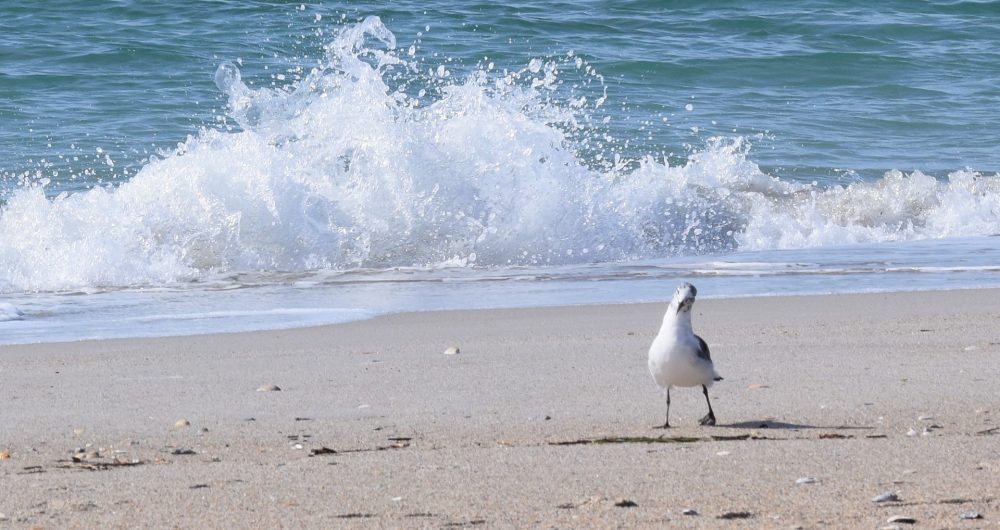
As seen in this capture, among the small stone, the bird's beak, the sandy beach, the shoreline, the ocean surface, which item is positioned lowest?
the ocean surface

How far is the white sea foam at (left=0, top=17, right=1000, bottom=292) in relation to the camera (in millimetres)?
9859

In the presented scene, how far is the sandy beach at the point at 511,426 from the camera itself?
3.16 m

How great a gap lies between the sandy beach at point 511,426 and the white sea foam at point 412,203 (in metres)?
3.35

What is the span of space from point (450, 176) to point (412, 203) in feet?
1.38

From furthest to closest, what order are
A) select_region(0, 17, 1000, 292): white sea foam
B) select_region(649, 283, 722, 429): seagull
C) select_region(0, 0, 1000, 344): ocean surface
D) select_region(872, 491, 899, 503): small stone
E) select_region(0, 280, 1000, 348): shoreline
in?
select_region(0, 17, 1000, 292): white sea foam, select_region(0, 0, 1000, 344): ocean surface, select_region(0, 280, 1000, 348): shoreline, select_region(649, 283, 722, 429): seagull, select_region(872, 491, 899, 503): small stone

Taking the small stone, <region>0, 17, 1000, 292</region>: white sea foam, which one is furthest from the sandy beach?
<region>0, 17, 1000, 292</region>: white sea foam

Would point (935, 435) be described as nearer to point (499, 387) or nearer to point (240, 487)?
point (499, 387)

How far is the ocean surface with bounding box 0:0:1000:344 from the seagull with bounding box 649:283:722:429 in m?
2.78

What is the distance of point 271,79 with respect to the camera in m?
17.0

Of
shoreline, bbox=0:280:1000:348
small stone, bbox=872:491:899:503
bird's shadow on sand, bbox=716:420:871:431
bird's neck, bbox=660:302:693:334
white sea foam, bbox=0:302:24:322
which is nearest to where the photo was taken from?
small stone, bbox=872:491:899:503

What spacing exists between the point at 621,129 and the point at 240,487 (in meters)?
11.8

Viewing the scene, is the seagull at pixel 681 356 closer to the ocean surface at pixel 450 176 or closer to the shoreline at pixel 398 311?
the shoreline at pixel 398 311

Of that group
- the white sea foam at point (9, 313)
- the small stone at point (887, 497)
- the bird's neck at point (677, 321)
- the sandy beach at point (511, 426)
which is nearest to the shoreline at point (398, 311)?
the white sea foam at point (9, 313)

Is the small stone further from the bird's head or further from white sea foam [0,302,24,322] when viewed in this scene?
white sea foam [0,302,24,322]
